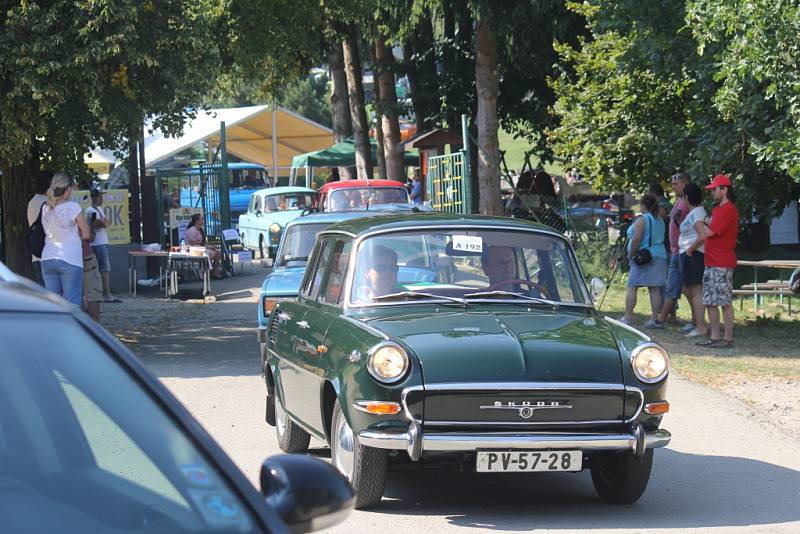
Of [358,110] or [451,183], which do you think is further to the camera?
[358,110]

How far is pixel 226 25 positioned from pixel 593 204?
19791mm

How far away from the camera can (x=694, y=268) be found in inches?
575

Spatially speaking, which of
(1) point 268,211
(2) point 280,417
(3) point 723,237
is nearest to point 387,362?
(2) point 280,417

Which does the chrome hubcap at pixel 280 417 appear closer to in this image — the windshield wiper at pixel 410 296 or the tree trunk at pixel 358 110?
the windshield wiper at pixel 410 296

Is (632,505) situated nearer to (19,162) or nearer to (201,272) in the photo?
(19,162)

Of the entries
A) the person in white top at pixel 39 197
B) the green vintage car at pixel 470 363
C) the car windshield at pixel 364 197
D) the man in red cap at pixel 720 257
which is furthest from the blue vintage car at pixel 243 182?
the green vintage car at pixel 470 363

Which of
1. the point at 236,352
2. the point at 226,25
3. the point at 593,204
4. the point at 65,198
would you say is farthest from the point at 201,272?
the point at 593,204

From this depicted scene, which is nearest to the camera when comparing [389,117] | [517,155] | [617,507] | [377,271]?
[617,507]

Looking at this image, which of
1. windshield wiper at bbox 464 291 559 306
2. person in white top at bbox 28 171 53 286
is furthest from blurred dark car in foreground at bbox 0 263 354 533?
person in white top at bbox 28 171 53 286

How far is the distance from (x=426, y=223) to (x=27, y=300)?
5.13 metres

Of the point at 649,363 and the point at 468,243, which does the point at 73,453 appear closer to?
the point at 649,363

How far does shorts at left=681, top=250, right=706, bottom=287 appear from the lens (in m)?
14.6

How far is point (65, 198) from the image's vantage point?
12.4m

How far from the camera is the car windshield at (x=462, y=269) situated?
304 inches
